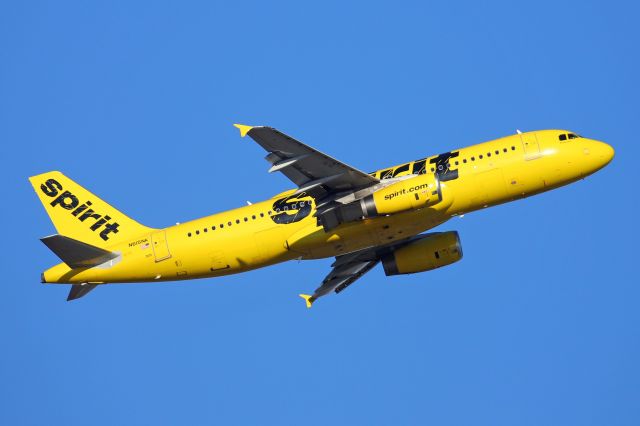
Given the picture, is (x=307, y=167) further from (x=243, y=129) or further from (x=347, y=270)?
(x=347, y=270)

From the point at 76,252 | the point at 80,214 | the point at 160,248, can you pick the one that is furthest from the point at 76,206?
the point at 160,248

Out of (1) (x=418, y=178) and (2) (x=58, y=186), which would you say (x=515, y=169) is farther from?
(2) (x=58, y=186)

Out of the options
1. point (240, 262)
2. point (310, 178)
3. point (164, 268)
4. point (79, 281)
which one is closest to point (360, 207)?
point (310, 178)

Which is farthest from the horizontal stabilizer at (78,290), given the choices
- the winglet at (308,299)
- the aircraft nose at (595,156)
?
the aircraft nose at (595,156)

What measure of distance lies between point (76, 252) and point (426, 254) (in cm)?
2086

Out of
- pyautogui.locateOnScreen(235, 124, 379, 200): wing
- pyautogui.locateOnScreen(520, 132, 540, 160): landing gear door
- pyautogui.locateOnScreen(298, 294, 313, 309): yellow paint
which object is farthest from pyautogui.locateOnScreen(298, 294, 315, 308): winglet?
pyautogui.locateOnScreen(520, 132, 540, 160): landing gear door

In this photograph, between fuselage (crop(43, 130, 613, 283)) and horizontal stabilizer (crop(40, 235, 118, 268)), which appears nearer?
fuselage (crop(43, 130, 613, 283))

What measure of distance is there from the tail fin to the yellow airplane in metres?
0.06

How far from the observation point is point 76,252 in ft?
190

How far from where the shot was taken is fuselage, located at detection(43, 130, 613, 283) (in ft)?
183

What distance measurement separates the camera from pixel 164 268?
59031 millimetres

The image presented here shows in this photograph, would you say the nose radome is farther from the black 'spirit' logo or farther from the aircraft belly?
the black 'spirit' logo

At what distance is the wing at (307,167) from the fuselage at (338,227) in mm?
2172

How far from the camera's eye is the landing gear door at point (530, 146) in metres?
56.2
